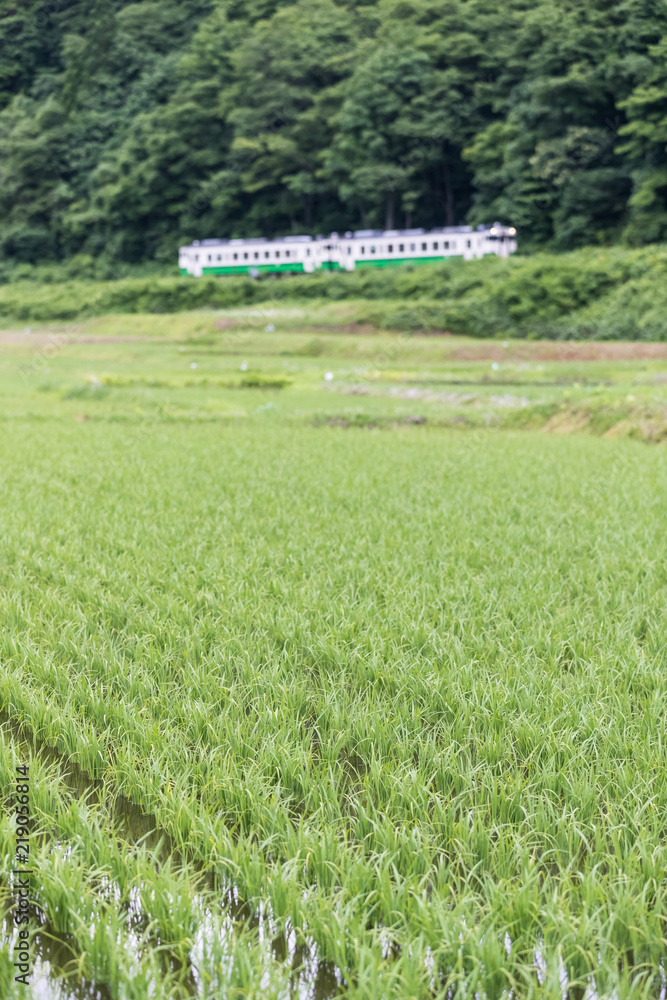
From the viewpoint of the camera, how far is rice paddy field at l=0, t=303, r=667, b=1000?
2.27m

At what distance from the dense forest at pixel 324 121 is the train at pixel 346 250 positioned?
3630mm

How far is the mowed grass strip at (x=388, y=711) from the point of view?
7.60 feet

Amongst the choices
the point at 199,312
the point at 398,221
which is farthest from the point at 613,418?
the point at 398,221

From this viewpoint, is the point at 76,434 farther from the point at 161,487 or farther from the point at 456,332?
the point at 456,332

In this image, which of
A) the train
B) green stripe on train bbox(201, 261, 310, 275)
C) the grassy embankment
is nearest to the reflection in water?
the grassy embankment

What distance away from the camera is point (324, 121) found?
65.2 m

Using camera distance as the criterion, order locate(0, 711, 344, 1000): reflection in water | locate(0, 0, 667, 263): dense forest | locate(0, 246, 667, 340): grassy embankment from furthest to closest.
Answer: locate(0, 0, 667, 263): dense forest → locate(0, 246, 667, 340): grassy embankment → locate(0, 711, 344, 1000): reflection in water

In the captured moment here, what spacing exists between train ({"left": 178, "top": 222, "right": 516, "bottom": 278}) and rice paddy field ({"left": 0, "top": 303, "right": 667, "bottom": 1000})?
4595cm

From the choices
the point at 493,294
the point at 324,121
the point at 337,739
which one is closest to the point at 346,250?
the point at 493,294

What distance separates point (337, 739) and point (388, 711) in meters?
0.36

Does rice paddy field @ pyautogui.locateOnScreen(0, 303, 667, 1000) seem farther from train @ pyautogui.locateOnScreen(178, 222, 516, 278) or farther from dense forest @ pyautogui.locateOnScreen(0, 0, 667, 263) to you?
train @ pyautogui.locateOnScreen(178, 222, 516, 278)

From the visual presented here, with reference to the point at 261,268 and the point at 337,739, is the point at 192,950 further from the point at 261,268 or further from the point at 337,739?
the point at 261,268

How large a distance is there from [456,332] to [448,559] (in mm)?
37299

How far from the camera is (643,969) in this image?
228cm
